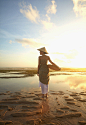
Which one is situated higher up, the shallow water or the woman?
the woman

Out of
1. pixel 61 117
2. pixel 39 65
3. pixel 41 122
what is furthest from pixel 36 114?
pixel 39 65

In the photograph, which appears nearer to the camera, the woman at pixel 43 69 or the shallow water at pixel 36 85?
the woman at pixel 43 69

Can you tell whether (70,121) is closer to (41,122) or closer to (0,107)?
(41,122)

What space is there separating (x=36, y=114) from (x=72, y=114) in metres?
1.35

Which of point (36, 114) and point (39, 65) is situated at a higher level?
point (39, 65)

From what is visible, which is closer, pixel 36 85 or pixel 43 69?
pixel 43 69

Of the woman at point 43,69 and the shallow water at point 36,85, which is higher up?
the woman at point 43,69

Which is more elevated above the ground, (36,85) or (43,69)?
(43,69)

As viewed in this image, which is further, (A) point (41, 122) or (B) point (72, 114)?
(B) point (72, 114)

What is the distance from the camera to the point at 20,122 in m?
2.68

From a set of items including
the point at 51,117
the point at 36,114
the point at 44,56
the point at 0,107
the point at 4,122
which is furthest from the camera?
the point at 44,56

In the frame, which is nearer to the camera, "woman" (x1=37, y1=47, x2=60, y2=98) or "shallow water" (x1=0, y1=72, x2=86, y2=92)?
"woman" (x1=37, y1=47, x2=60, y2=98)

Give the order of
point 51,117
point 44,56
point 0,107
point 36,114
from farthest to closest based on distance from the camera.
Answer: point 44,56, point 0,107, point 36,114, point 51,117

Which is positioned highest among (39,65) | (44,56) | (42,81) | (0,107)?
(44,56)
